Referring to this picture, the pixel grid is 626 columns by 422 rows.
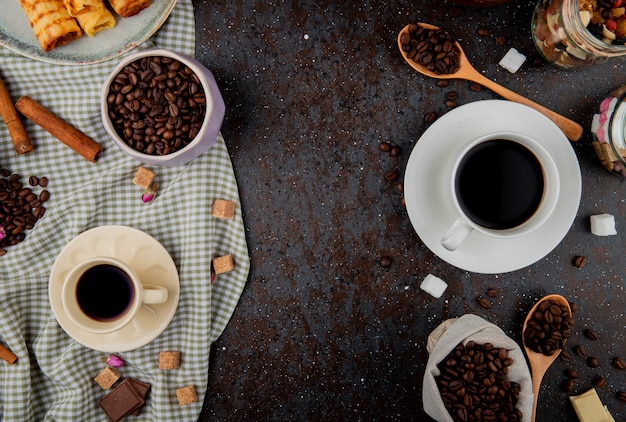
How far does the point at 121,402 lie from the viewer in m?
1.35

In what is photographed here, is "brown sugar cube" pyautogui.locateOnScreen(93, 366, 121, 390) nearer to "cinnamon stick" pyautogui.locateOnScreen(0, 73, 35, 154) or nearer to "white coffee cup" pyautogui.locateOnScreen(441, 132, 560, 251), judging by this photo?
"cinnamon stick" pyautogui.locateOnScreen(0, 73, 35, 154)

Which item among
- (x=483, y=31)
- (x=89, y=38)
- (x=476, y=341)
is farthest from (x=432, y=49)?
(x=89, y=38)

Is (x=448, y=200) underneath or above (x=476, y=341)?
above

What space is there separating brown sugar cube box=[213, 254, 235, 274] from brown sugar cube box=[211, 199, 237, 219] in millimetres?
99

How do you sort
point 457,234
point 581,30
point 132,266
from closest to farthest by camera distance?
point 457,234 → point 581,30 → point 132,266

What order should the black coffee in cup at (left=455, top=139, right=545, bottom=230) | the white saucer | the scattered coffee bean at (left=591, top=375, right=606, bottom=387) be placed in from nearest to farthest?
the black coffee in cup at (left=455, top=139, right=545, bottom=230) < the white saucer < the scattered coffee bean at (left=591, top=375, right=606, bottom=387)

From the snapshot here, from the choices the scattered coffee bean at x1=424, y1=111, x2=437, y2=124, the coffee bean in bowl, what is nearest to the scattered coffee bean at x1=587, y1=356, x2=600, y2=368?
the scattered coffee bean at x1=424, y1=111, x2=437, y2=124

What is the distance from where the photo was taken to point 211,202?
1335 millimetres

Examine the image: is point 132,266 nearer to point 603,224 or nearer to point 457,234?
point 457,234

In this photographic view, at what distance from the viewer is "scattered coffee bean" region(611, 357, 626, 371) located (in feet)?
4.43

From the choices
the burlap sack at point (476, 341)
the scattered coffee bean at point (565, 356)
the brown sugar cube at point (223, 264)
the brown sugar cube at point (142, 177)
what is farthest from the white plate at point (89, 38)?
the scattered coffee bean at point (565, 356)

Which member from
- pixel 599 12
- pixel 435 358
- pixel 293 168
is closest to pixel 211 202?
pixel 293 168

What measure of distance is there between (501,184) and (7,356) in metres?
1.18

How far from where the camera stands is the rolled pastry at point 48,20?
1.19 metres
